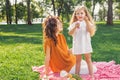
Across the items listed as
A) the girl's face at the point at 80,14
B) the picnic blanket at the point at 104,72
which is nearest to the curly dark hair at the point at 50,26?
the girl's face at the point at 80,14

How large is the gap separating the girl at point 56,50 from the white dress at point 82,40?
53 cm

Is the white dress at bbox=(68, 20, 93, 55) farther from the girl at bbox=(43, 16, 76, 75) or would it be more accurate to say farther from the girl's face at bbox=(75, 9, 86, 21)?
the girl at bbox=(43, 16, 76, 75)

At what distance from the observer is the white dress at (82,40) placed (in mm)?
7562

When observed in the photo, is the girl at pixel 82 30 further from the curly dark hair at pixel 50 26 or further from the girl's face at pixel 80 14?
the curly dark hair at pixel 50 26

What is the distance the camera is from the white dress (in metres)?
7.56

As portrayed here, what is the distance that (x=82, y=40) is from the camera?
757 cm

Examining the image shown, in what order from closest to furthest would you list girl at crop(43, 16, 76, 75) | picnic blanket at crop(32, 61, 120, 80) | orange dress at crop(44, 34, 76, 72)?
1. picnic blanket at crop(32, 61, 120, 80)
2. girl at crop(43, 16, 76, 75)
3. orange dress at crop(44, 34, 76, 72)

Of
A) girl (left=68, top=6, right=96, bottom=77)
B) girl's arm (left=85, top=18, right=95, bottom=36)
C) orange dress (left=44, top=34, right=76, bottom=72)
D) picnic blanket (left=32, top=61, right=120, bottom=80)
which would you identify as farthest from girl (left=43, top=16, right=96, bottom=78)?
girl's arm (left=85, top=18, right=95, bottom=36)

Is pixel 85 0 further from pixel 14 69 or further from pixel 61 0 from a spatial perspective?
pixel 14 69

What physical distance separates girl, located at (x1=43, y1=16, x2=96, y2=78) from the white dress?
20.8 inches

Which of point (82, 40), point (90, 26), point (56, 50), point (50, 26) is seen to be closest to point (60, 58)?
point (56, 50)

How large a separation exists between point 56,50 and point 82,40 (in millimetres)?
908

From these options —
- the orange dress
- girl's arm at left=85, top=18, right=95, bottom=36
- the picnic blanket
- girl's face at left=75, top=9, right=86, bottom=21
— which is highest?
girl's face at left=75, top=9, right=86, bottom=21

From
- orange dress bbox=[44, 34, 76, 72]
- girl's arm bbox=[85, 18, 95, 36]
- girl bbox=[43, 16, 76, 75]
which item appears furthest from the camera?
orange dress bbox=[44, 34, 76, 72]
